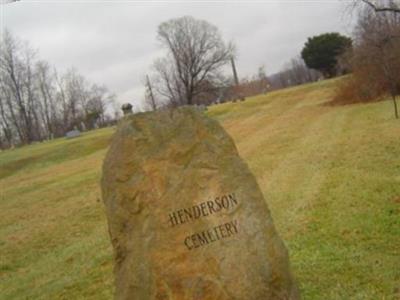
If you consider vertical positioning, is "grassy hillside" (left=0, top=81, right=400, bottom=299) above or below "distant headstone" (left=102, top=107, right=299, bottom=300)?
below

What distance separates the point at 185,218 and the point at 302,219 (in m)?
5.27

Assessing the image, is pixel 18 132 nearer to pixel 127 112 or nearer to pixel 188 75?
pixel 188 75

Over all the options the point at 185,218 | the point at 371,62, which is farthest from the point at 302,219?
the point at 371,62

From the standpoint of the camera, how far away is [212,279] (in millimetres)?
5246

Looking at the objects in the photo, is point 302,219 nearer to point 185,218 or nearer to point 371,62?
point 185,218

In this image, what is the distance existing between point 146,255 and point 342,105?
31.4m

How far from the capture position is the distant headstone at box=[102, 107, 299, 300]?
5254 millimetres

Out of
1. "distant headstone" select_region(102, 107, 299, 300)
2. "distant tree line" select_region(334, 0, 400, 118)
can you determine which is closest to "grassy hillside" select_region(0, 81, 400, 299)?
"distant headstone" select_region(102, 107, 299, 300)

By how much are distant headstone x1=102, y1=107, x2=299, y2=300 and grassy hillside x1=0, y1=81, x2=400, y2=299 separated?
1550 mm

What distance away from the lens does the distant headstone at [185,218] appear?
5254 mm

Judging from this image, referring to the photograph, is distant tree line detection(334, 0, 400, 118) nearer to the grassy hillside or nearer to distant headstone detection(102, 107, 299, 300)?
the grassy hillside

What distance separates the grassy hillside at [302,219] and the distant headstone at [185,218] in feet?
5.08

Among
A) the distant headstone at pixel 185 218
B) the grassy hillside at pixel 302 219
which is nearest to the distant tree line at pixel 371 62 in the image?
the grassy hillside at pixel 302 219

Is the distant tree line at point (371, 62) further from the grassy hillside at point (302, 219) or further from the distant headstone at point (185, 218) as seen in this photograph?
the distant headstone at point (185, 218)
